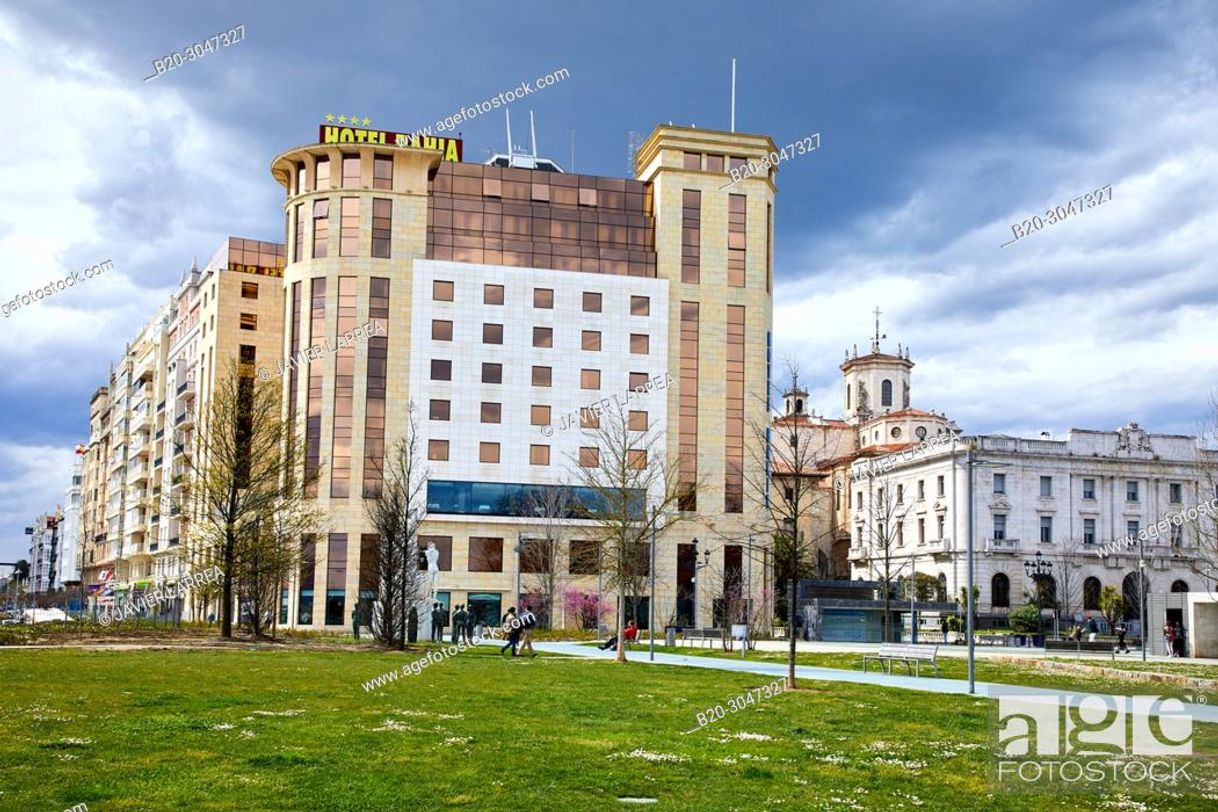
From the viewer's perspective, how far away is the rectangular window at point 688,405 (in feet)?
283

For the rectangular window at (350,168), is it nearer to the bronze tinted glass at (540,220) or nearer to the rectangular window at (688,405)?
the bronze tinted glass at (540,220)

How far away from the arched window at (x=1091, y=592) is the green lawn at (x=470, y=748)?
288 ft

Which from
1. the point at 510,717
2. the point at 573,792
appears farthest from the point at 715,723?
the point at 573,792

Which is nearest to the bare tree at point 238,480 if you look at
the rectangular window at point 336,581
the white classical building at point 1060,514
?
the rectangular window at point 336,581

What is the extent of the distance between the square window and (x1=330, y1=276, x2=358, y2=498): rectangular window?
208 inches

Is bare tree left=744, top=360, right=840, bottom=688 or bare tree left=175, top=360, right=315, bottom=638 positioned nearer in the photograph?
bare tree left=744, top=360, right=840, bottom=688

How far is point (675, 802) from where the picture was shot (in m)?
12.4

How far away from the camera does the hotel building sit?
3280 inches

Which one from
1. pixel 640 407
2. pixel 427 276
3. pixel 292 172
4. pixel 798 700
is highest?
pixel 292 172

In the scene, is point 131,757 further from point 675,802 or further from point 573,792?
point 675,802

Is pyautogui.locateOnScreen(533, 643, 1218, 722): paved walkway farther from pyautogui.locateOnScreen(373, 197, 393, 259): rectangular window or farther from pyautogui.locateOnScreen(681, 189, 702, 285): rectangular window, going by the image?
pyautogui.locateOnScreen(681, 189, 702, 285): rectangular window

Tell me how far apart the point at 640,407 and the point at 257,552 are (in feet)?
133

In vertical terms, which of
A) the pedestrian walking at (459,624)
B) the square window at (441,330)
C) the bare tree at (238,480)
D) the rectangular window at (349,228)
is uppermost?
the rectangular window at (349,228)

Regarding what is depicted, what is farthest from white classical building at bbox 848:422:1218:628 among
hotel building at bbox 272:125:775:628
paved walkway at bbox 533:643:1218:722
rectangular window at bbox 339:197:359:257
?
paved walkway at bbox 533:643:1218:722
